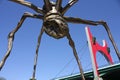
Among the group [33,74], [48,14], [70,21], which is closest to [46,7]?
[48,14]

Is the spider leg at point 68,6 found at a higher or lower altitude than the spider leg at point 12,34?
higher

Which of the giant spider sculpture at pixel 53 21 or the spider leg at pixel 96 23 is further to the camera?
the spider leg at pixel 96 23

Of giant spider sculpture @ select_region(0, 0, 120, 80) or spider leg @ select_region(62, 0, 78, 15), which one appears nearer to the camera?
giant spider sculpture @ select_region(0, 0, 120, 80)

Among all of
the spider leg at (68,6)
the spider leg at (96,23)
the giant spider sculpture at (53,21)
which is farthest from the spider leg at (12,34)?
the spider leg at (96,23)

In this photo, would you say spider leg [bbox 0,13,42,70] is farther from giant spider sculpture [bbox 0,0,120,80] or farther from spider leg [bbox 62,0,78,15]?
spider leg [bbox 62,0,78,15]

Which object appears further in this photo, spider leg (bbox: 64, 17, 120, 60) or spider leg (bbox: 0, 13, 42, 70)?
spider leg (bbox: 64, 17, 120, 60)

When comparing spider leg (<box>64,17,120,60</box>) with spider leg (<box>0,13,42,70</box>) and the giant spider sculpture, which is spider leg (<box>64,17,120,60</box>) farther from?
spider leg (<box>0,13,42,70</box>)

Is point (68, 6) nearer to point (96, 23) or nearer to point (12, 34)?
point (96, 23)

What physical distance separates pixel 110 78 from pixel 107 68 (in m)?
6.59

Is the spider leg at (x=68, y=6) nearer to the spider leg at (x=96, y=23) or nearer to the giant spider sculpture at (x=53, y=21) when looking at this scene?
the giant spider sculpture at (x=53, y=21)

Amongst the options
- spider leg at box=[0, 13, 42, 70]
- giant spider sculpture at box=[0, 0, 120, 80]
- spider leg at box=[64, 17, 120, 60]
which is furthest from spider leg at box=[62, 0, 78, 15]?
spider leg at box=[0, 13, 42, 70]

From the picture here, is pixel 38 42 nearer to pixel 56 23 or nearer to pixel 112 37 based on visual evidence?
pixel 56 23

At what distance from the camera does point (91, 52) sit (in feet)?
116

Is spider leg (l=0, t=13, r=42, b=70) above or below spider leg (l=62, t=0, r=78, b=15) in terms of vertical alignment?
below
